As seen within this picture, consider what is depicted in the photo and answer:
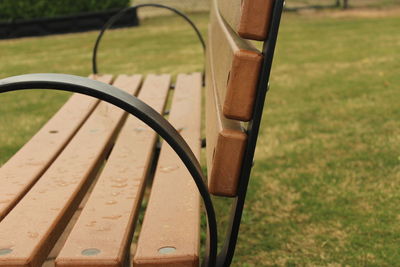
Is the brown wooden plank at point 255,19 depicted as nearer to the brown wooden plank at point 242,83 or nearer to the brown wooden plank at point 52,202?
Result: the brown wooden plank at point 242,83

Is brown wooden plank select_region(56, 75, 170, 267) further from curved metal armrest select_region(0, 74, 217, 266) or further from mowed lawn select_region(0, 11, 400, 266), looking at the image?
mowed lawn select_region(0, 11, 400, 266)

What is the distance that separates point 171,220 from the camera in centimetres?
141

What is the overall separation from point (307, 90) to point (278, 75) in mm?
768

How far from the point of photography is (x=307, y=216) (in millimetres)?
2598

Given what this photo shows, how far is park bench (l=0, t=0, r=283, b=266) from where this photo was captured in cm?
116

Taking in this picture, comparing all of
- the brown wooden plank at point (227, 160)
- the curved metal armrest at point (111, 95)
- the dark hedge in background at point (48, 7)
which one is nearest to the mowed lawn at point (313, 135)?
the brown wooden plank at point (227, 160)

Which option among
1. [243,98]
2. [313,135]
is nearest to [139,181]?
→ [243,98]

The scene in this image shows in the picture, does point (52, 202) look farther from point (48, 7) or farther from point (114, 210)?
point (48, 7)

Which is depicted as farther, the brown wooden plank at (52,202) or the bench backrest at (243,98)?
the brown wooden plank at (52,202)

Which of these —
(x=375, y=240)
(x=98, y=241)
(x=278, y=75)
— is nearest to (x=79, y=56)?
(x=278, y=75)

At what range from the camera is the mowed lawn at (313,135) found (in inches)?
94.1

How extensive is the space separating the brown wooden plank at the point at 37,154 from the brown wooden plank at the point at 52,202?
0.11 ft

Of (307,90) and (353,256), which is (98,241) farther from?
(307,90)

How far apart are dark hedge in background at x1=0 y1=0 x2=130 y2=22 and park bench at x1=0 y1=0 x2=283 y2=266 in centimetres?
949
